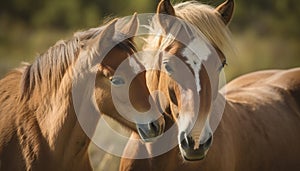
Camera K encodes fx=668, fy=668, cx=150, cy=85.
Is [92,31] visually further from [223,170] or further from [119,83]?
[223,170]

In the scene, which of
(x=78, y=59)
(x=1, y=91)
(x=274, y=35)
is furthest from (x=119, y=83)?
(x=274, y=35)

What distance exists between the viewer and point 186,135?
420 centimetres

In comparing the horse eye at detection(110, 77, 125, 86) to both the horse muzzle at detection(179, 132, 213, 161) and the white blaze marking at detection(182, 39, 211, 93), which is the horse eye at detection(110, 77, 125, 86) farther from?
the horse muzzle at detection(179, 132, 213, 161)

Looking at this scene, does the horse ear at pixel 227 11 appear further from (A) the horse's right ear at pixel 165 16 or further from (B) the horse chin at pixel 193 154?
(B) the horse chin at pixel 193 154

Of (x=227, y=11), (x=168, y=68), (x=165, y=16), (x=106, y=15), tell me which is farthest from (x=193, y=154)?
(x=106, y=15)

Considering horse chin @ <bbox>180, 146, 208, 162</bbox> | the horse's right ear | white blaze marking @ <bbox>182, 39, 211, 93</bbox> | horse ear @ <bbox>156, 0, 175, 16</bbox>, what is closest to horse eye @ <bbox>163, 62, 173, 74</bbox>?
white blaze marking @ <bbox>182, 39, 211, 93</bbox>

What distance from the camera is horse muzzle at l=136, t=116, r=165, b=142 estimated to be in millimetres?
4395

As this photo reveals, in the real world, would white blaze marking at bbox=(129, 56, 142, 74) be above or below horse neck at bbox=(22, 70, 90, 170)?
above

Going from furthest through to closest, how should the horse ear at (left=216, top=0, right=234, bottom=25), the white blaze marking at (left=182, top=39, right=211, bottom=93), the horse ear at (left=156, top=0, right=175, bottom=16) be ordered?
the horse ear at (left=216, top=0, right=234, bottom=25)
the horse ear at (left=156, top=0, right=175, bottom=16)
the white blaze marking at (left=182, top=39, right=211, bottom=93)

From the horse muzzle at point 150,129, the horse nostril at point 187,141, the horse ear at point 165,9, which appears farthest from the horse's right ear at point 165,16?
the horse nostril at point 187,141

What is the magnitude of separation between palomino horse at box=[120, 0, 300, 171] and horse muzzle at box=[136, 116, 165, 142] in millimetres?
127

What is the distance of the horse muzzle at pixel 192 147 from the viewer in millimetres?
4195

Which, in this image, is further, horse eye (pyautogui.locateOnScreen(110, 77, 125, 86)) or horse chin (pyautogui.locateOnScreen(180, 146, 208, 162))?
horse eye (pyautogui.locateOnScreen(110, 77, 125, 86))

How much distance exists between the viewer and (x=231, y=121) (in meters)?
5.15
